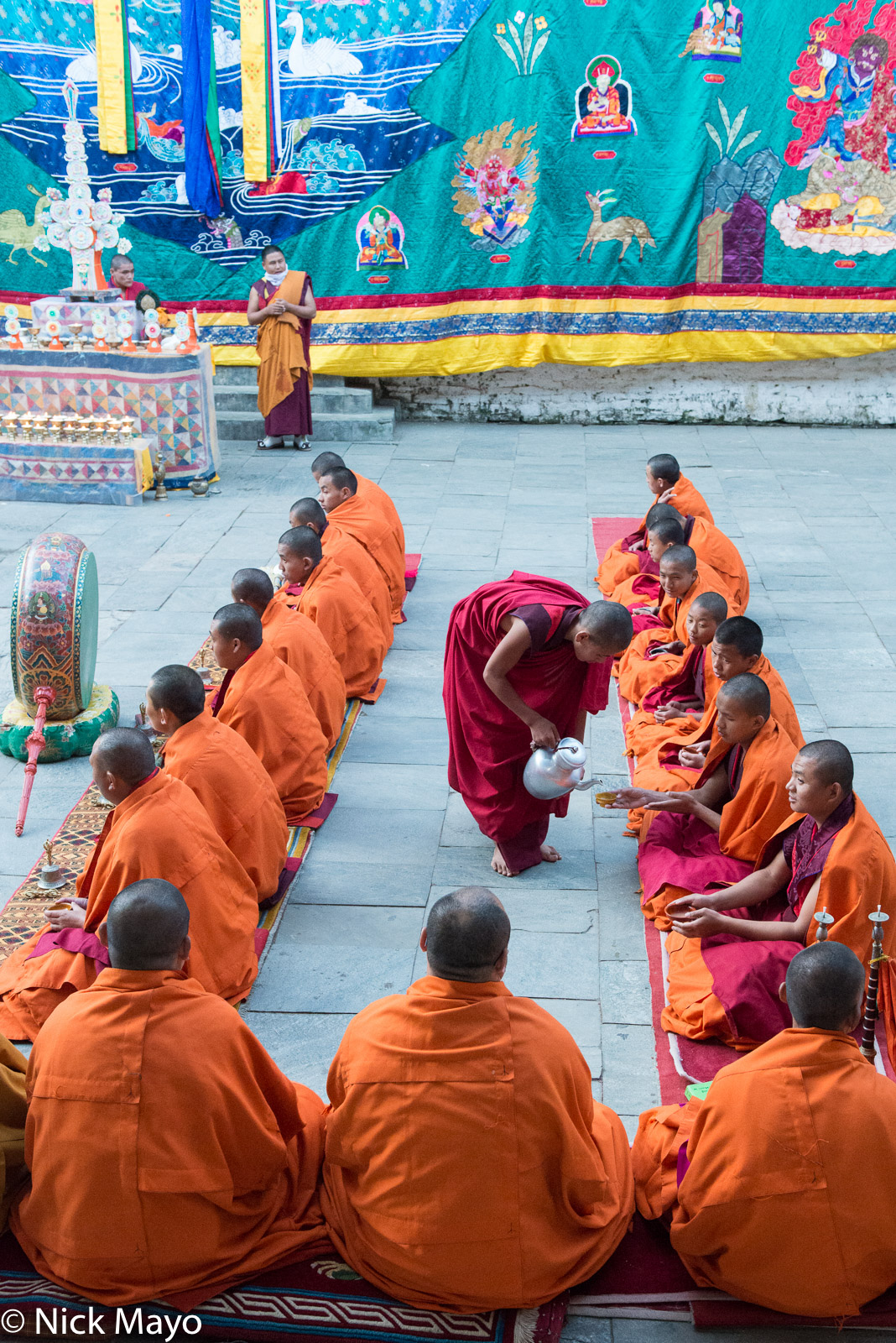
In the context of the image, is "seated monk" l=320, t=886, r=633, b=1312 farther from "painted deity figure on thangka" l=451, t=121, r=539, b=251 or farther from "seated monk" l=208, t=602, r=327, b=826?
"painted deity figure on thangka" l=451, t=121, r=539, b=251

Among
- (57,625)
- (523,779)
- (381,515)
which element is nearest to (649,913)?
(523,779)

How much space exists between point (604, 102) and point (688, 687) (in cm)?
816

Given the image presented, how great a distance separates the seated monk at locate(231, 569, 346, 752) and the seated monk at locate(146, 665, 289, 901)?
99 cm

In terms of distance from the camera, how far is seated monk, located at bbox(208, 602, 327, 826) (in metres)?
5.06

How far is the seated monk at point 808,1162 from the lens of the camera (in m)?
2.89

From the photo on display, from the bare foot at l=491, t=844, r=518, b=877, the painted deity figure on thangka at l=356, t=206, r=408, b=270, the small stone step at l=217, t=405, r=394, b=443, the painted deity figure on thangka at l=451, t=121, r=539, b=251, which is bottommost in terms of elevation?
the small stone step at l=217, t=405, r=394, b=443

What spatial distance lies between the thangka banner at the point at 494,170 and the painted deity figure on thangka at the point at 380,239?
2 centimetres

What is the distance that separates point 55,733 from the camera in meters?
5.95

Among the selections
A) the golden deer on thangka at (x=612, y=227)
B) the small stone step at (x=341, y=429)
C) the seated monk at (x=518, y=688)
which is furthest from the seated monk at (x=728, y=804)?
the golden deer on thangka at (x=612, y=227)

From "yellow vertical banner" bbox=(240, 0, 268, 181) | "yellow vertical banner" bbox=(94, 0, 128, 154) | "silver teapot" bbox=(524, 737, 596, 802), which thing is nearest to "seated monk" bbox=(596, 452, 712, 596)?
"silver teapot" bbox=(524, 737, 596, 802)

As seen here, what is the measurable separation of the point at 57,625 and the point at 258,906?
6.17ft

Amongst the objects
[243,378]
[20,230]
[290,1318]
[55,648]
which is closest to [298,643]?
[55,648]

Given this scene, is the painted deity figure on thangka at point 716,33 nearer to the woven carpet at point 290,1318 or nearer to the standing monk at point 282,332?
the standing monk at point 282,332

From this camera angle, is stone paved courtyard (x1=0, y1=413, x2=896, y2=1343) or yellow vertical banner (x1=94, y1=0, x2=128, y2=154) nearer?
stone paved courtyard (x1=0, y1=413, x2=896, y2=1343)
